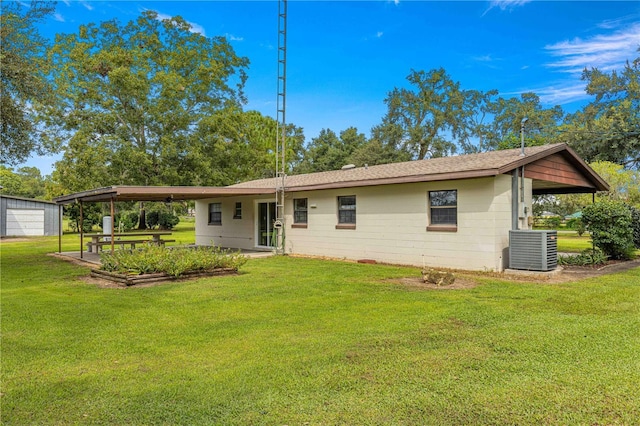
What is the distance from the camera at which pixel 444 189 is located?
34.5 ft

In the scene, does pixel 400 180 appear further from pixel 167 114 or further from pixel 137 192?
pixel 167 114

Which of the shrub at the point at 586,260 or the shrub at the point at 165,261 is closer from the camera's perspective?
the shrub at the point at 165,261

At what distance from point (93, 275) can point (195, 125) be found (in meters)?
22.4

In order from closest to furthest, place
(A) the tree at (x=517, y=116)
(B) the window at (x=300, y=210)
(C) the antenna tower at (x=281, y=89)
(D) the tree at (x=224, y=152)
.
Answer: (C) the antenna tower at (x=281, y=89)
(B) the window at (x=300, y=210)
(D) the tree at (x=224, y=152)
(A) the tree at (x=517, y=116)

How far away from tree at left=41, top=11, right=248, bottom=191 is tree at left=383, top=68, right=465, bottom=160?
19567mm

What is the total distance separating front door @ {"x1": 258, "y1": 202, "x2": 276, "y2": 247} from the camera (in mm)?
15797

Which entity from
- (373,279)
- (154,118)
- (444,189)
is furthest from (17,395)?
(154,118)

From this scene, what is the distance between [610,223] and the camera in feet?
37.2

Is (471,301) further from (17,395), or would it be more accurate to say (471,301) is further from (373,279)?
(17,395)

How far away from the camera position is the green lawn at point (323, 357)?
292 cm

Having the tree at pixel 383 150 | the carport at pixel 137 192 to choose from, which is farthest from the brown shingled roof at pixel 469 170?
Answer: the tree at pixel 383 150

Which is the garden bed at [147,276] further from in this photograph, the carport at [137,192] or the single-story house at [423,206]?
the single-story house at [423,206]

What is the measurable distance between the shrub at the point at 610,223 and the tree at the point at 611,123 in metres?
21.0

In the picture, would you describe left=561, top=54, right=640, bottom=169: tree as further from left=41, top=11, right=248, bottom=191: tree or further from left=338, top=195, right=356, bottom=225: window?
left=41, top=11, right=248, bottom=191: tree
